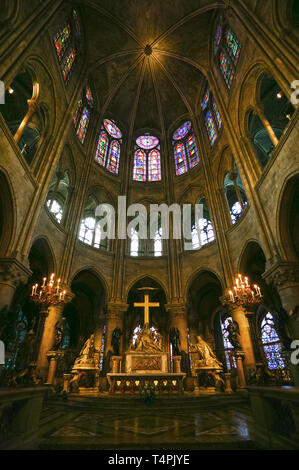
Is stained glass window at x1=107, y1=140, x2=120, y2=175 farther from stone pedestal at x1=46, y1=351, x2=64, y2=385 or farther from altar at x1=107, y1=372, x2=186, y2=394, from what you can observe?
altar at x1=107, y1=372, x2=186, y2=394

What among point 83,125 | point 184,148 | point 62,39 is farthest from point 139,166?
point 62,39

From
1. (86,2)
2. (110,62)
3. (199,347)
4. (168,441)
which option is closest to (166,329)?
(199,347)

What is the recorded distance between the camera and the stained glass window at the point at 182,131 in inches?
889

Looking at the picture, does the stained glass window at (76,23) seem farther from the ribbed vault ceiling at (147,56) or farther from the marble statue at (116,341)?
the marble statue at (116,341)

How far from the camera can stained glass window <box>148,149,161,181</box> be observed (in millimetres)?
22013

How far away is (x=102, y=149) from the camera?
21141mm

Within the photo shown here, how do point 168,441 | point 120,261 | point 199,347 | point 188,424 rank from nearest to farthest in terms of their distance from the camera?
point 168,441, point 188,424, point 199,347, point 120,261

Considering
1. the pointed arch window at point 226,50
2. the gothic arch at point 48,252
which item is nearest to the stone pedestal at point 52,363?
the gothic arch at point 48,252

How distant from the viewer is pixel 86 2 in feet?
51.1

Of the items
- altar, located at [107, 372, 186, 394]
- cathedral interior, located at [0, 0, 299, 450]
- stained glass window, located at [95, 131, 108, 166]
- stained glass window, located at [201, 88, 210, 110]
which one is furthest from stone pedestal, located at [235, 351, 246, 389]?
stained glass window, located at [201, 88, 210, 110]

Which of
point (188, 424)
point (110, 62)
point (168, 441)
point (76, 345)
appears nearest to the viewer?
point (168, 441)

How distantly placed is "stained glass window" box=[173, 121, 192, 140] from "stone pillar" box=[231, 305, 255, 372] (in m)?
17.1

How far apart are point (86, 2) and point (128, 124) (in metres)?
9.41

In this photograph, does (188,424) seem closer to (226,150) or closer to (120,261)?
(120,261)
